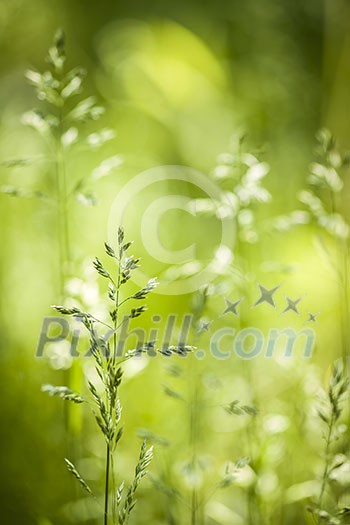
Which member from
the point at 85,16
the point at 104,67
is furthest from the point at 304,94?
the point at 85,16

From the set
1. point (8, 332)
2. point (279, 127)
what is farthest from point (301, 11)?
point (8, 332)

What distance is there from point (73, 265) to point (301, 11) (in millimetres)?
1560

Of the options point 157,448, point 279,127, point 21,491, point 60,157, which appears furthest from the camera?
point 279,127

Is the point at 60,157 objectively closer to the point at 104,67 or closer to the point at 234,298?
the point at 234,298

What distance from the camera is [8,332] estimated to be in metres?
1.40

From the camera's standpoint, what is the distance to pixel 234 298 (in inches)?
59.2

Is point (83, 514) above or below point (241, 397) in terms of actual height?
below

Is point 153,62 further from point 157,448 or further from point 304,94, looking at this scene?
point 157,448

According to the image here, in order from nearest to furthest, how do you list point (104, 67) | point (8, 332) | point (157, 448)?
point (157, 448) → point (8, 332) → point (104, 67)

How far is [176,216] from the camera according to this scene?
1.88 m

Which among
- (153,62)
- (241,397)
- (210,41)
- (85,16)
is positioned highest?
(85,16)

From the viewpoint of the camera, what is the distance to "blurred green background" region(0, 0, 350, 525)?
1185 mm

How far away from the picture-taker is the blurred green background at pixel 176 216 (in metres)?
1.18

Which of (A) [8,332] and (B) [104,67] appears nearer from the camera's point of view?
(A) [8,332]
